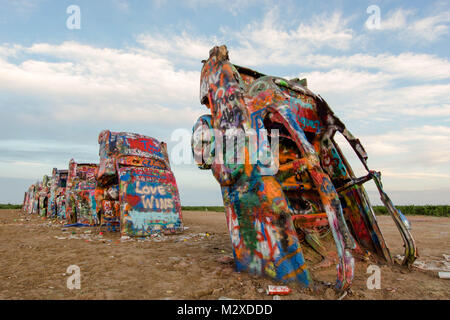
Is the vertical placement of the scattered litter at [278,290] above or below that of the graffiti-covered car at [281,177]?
below

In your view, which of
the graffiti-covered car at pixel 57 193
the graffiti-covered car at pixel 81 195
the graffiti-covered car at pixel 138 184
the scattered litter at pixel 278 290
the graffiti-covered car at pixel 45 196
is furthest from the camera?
the graffiti-covered car at pixel 45 196

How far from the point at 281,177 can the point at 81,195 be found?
10409 mm

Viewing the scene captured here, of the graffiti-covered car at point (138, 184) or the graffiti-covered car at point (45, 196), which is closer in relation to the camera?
the graffiti-covered car at point (138, 184)

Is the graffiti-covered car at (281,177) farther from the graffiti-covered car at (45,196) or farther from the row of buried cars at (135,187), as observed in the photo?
the graffiti-covered car at (45,196)

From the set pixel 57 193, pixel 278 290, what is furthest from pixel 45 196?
pixel 278 290

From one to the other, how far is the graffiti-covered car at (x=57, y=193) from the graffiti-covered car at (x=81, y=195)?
295cm

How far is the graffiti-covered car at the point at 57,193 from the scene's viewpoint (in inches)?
589

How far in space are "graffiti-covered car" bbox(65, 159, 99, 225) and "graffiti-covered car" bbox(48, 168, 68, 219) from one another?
2.95 m

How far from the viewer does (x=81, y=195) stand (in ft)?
39.1

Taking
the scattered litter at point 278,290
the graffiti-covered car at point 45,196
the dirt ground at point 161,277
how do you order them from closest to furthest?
the scattered litter at point 278,290
the dirt ground at point 161,277
the graffiti-covered car at point 45,196

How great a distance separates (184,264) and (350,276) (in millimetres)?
2566

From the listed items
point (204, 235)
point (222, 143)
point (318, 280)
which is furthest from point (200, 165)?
point (204, 235)

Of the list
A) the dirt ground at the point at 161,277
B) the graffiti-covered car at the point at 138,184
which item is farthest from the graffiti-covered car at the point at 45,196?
the dirt ground at the point at 161,277
